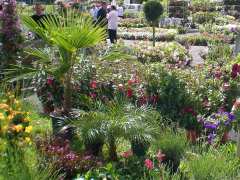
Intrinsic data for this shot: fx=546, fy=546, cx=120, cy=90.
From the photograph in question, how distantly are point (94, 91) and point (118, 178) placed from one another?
2786mm

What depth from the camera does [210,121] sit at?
6.33 m

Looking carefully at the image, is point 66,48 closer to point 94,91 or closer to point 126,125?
point 126,125

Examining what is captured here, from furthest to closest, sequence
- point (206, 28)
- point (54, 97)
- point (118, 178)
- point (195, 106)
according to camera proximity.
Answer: point (206, 28)
point (54, 97)
point (195, 106)
point (118, 178)

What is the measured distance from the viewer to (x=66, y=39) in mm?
5742

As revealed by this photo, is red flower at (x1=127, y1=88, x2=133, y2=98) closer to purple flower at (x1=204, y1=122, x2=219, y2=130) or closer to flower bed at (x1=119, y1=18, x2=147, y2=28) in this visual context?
purple flower at (x1=204, y1=122, x2=219, y2=130)

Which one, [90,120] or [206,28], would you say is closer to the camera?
[90,120]

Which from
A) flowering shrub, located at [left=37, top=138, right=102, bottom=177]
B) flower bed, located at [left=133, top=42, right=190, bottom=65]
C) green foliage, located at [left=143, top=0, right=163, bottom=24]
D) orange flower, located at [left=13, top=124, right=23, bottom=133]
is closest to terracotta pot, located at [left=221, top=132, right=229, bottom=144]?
flowering shrub, located at [left=37, top=138, right=102, bottom=177]

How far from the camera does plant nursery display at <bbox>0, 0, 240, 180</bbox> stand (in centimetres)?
470

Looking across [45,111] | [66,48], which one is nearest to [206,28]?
[45,111]

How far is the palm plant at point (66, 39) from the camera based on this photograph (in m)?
5.78

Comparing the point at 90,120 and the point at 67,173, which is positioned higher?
the point at 90,120

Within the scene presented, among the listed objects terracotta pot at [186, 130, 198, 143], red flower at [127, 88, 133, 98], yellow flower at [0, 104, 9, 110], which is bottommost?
terracotta pot at [186, 130, 198, 143]

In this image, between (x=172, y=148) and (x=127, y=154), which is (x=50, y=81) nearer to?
(x=127, y=154)

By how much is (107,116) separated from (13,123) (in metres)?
0.94
